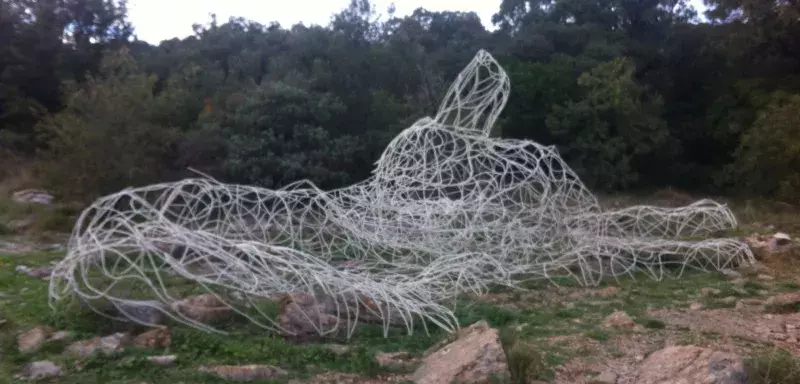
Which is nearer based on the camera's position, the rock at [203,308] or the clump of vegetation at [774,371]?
the clump of vegetation at [774,371]

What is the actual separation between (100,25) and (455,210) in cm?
1681

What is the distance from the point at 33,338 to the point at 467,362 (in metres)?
3.26

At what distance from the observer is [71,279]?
5.49 meters

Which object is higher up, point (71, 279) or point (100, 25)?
point (100, 25)

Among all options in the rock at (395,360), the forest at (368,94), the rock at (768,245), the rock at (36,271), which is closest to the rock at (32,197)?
the forest at (368,94)

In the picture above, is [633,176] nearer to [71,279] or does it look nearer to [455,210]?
[455,210]

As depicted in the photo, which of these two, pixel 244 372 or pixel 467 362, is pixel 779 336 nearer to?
pixel 467 362

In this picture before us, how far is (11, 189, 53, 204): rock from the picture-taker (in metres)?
14.0

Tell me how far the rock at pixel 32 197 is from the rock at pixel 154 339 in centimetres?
982

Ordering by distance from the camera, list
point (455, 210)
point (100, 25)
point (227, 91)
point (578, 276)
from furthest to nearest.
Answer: point (100, 25) → point (227, 91) → point (455, 210) → point (578, 276)

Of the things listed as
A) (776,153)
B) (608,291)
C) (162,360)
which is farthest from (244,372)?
(776,153)

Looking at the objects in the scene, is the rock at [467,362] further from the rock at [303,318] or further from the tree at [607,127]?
the tree at [607,127]

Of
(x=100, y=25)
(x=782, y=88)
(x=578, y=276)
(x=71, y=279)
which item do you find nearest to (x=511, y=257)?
(x=578, y=276)

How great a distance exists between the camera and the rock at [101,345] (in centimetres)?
495
